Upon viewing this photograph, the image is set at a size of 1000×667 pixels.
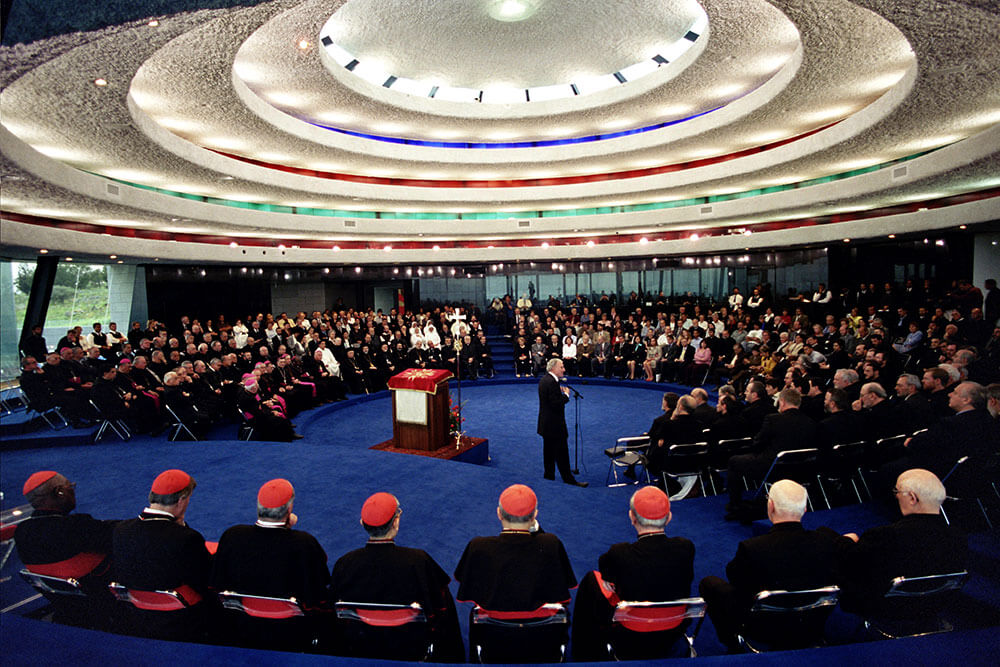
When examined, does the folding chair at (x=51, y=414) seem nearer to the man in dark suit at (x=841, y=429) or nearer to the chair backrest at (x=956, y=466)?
the man in dark suit at (x=841, y=429)

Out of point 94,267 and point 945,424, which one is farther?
point 94,267

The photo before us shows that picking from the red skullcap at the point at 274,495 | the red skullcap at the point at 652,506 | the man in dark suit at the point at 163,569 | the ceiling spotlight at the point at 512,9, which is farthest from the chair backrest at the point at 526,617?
the ceiling spotlight at the point at 512,9

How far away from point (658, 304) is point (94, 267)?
1843cm

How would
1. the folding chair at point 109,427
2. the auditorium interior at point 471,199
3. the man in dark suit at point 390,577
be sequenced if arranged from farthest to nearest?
the folding chair at point 109,427, the auditorium interior at point 471,199, the man in dark suit at point 390,577

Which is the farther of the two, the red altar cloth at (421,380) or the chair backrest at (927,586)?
the red altar cloth at (421,380)

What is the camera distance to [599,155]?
17562 millimetres

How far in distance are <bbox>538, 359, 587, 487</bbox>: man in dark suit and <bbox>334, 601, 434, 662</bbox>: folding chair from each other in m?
4.40

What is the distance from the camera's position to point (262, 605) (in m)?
2.66

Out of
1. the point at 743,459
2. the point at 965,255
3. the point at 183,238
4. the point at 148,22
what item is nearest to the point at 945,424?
the point at 743,459

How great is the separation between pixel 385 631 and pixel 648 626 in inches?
51.2

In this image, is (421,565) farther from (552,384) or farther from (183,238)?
(183,238)

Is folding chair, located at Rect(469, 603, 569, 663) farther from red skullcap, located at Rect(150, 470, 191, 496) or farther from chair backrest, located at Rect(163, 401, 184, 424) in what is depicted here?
chair backrest, located at Rect(163, 401, 184, 424)

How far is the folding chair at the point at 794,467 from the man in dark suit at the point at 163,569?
181 inches

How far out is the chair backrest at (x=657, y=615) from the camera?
2.51m
